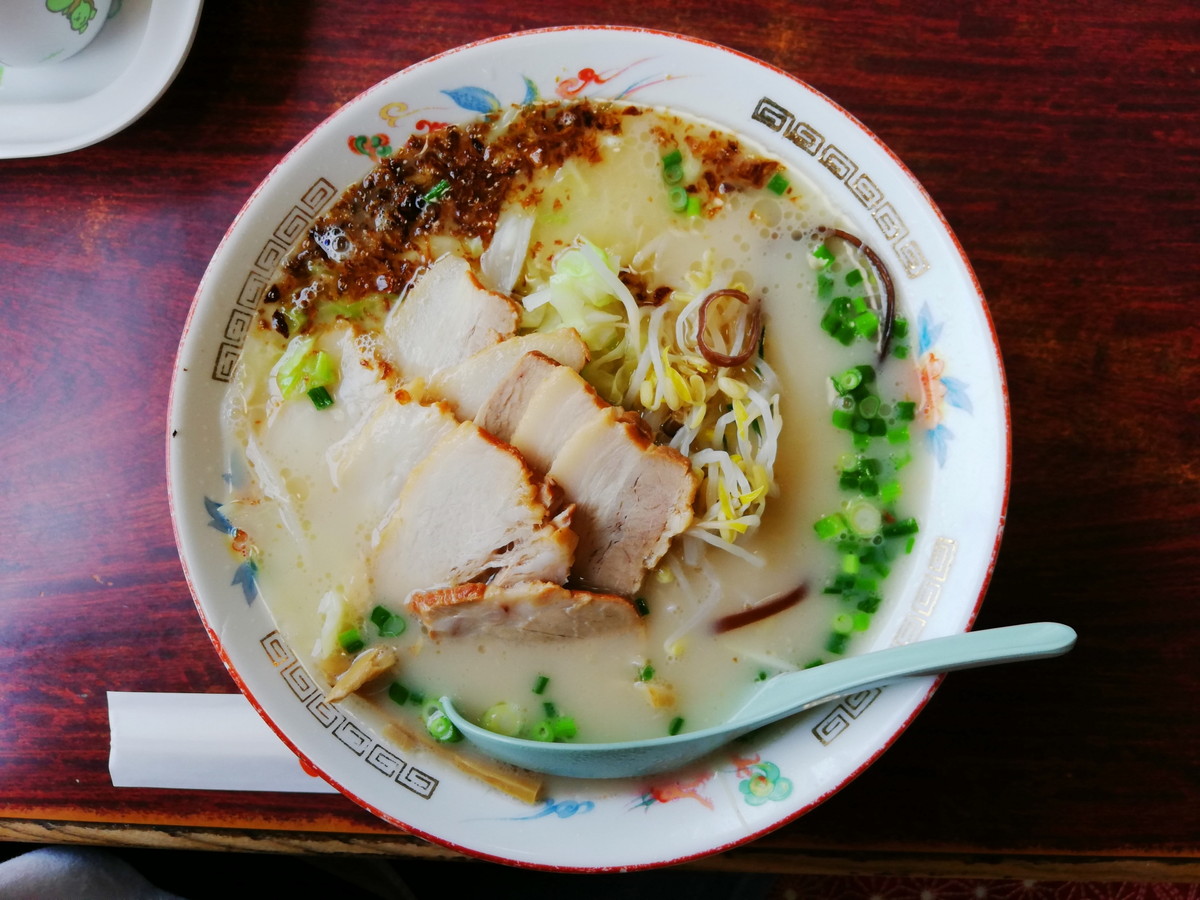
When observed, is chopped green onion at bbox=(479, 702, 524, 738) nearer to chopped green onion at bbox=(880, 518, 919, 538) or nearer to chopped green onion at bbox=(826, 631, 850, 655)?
chopped green onion at bbox=(826, 631, 850, 655)

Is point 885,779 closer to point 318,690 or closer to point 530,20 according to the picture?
point 318,690

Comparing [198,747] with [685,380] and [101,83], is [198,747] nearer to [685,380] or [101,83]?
[685,380]

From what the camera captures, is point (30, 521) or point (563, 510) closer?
point (563, 510)

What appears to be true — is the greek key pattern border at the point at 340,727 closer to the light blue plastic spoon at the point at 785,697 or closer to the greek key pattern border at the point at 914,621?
the light blue plastic spoon at the point at 785,697

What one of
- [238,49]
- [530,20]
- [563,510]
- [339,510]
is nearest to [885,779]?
[563,510]

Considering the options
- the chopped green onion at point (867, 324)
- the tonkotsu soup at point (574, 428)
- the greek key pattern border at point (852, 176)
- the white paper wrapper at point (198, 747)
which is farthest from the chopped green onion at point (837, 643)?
the white paper wrapper at point (198, 747)

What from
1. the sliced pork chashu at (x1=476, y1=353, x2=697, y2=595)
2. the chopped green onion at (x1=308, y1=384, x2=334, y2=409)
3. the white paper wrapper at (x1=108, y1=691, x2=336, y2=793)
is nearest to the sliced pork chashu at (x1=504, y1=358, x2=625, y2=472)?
the sliced pork chashu at (x1=476, y1=353, x2=697, y2=595)
